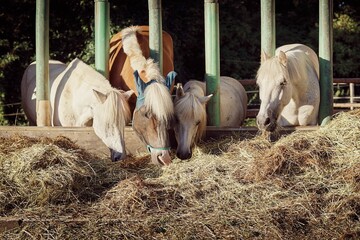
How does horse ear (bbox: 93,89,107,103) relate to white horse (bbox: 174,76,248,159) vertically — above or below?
above

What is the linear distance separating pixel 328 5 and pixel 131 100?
2289mm

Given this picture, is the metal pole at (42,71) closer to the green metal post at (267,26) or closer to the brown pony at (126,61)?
the brown pony at (126,61)

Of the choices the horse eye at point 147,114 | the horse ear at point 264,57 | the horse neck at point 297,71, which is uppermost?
the horse ear at point 264,57

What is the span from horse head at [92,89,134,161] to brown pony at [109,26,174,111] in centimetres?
73

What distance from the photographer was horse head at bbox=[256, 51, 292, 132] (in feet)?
23.0

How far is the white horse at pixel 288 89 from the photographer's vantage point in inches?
277

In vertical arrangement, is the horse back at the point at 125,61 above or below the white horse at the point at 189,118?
above

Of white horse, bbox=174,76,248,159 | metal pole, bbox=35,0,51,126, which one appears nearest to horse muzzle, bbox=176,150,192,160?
white horse, bbox=174,76,248,159

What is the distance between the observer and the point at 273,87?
709 centimetres

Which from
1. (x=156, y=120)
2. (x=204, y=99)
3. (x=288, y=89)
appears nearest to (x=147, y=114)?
(x=156, y=120)

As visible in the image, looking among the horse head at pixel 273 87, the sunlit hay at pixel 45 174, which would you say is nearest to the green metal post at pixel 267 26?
the horse head at pixel 273 87

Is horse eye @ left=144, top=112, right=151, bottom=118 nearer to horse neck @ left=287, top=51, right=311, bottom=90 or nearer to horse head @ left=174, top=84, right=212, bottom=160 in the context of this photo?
horse head @ left=174, top=84, right=212, bottom=160

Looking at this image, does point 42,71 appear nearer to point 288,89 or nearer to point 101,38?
point 101,38

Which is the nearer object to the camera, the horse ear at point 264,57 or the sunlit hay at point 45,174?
the sunlit hay at point 45,174
